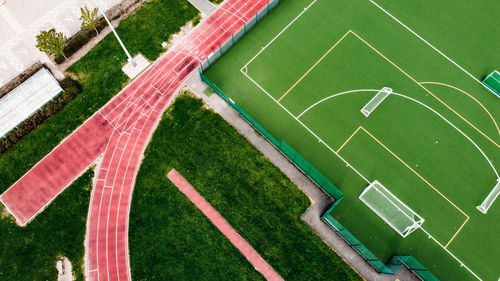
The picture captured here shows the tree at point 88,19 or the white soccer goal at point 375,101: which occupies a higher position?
the tree at point 88,19

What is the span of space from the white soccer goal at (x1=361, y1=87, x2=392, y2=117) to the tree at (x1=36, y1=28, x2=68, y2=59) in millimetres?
25286

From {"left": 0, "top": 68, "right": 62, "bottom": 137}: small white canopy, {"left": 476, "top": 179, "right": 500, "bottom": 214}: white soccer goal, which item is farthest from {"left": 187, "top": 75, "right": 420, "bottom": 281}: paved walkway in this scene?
{"left": 0, "top": 68, "right": 62, "bottom": 137}: small white canopy

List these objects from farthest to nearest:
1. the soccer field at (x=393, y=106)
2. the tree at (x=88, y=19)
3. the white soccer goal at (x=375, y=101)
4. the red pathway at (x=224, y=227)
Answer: the tree at (x=88, y=19)
the white soccer goal at (x=375, y=101)
the soccer field at (x=393, y=106)
the red pathway at (x=224, y=227)

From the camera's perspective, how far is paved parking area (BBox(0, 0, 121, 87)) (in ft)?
104

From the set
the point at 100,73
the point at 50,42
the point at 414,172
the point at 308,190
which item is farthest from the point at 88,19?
the point at 414,172

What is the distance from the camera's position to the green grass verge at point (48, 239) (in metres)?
26.5

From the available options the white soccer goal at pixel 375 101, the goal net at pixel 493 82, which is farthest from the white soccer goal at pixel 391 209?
the goal net at pixel 493 82

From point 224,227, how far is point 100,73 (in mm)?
16852

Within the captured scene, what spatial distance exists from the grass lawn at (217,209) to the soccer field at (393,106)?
9.75 feet

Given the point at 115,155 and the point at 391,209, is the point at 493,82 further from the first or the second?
the point at 115,155

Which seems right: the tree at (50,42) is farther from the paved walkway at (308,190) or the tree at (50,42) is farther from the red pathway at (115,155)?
the paved walkway at (308,190)

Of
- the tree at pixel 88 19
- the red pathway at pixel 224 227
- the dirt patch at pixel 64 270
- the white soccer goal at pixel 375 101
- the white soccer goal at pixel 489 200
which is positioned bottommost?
the dirt patch at pixel 64 270

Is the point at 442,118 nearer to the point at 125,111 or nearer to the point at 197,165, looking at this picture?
the point at 197,165

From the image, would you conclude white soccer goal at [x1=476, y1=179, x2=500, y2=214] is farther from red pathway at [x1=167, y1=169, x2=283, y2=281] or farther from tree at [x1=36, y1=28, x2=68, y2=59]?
tree at [x1=36, y1=28, x2=68, y2=59]
